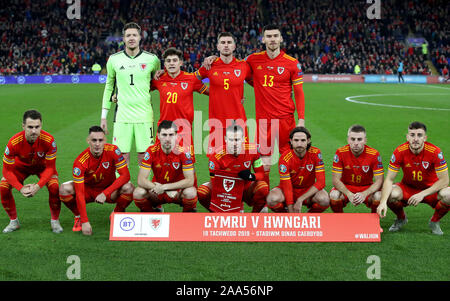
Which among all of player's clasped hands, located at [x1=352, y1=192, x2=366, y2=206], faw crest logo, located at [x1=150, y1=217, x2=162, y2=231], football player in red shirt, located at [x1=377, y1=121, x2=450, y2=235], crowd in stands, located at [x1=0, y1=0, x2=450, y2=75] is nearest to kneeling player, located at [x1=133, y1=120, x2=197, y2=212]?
faw crest logo, located at [x1=150, y1=217, x2=162, y2=231]

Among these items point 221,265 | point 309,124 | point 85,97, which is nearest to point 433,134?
point 309,124

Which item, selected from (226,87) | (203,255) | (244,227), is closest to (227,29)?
(226,87)

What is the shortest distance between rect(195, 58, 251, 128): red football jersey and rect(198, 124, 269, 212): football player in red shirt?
83 centimetres

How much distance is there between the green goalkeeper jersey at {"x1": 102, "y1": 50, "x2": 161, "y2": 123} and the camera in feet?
22.5

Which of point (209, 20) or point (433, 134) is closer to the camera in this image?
point (433, 134)

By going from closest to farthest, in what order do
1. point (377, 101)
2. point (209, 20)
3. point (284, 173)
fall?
point (284, 173), point (377, 101), point (209, 20)

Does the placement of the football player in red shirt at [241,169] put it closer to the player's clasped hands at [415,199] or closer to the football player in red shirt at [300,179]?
the football player in red shirt at [300,179]

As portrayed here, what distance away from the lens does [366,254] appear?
4867 millimetres

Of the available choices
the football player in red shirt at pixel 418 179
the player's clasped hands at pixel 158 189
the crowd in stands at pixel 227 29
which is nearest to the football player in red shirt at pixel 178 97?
the player's clasped hands at pixel 158 189

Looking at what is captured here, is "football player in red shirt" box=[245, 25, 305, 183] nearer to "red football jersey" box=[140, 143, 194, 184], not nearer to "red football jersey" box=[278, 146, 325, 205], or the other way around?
"red football jersey" box=[278, 146, 325, 205]

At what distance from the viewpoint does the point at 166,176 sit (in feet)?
19.4

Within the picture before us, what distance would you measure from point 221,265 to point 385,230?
2122 millimetres

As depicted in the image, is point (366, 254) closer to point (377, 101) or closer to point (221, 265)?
point (221, 265)
